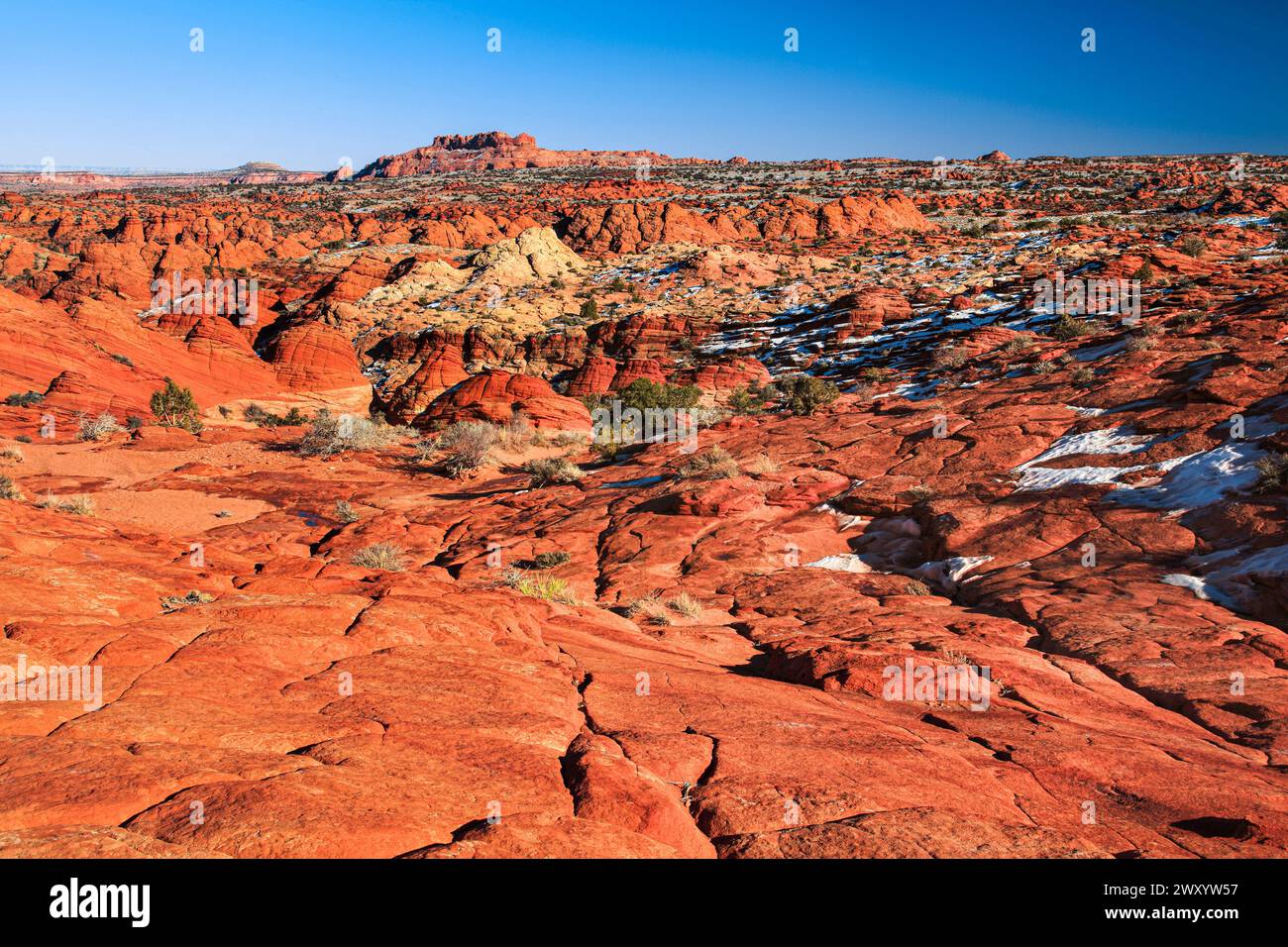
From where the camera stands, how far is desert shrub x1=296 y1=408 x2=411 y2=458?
77.2ft

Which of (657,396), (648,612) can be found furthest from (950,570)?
(657,396)

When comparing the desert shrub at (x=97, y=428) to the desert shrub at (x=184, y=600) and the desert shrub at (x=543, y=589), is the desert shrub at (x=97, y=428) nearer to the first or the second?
the desert shrub at (x=543, y=589)

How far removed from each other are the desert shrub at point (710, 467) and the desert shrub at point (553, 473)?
3359mm

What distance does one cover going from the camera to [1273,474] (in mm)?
10570

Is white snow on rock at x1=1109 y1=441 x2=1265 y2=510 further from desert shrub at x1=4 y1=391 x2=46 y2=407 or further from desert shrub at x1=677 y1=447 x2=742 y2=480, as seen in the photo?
desert shrub at x1=4 y1=391 x2=46 y2=407

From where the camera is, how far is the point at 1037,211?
68.8 meters

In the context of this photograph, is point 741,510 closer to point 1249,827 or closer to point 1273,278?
point 1249,827

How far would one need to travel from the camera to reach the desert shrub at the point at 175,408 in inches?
1031

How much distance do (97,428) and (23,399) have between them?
4.28 m

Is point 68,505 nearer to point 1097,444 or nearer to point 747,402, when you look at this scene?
point 1097,444

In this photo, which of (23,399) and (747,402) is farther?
(747,402)

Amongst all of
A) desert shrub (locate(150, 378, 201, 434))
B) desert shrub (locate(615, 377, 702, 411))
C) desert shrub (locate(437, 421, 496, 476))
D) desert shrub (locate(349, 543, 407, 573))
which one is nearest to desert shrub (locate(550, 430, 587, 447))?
desert shrub (locate(437, 421, 496, 476))

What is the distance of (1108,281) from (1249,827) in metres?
39.9

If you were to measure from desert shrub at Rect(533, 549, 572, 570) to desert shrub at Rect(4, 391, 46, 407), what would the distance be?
74.4 ft
